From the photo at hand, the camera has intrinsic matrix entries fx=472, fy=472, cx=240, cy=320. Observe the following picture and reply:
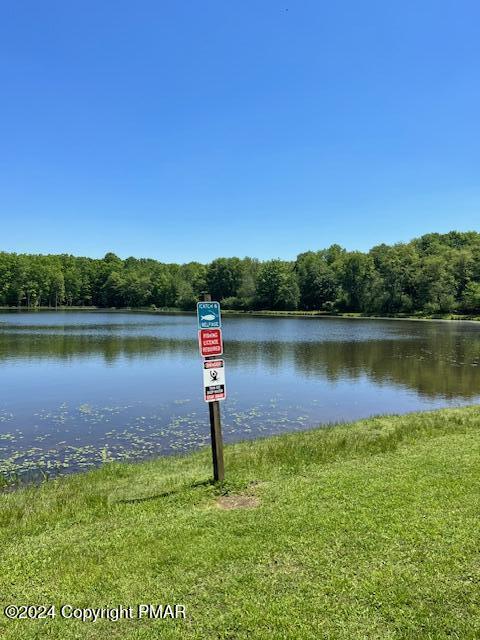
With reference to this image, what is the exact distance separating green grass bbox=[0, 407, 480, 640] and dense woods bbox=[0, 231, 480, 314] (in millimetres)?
90057

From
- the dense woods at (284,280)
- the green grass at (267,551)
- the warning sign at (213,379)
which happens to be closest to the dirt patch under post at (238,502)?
the green grass at (267,551)

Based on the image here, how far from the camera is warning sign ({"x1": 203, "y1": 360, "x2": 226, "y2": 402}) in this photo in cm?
721

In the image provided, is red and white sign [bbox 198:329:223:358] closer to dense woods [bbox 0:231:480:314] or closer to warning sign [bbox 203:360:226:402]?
warning sign [bbox 203:360:226:402]

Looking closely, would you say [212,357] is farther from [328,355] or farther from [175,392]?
[328,355]

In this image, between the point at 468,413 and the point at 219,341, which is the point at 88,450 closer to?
the point at 219,341

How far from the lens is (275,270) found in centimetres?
12756

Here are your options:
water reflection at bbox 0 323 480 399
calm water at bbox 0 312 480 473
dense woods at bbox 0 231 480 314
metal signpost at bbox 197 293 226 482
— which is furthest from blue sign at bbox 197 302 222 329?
dense woods at bbox 0 231 480 314

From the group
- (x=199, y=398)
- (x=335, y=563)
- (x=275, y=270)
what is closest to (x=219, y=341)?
(x=335, y=563)

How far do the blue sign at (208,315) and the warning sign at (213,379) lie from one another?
1.84 feet

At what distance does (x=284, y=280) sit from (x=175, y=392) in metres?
107

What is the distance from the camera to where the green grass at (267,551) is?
12.9 feet

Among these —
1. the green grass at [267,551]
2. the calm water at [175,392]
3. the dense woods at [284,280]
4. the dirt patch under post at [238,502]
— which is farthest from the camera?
the dense woods at [284,280]

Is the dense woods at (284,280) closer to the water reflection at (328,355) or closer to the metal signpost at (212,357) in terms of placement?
the water reflection at (328,355)

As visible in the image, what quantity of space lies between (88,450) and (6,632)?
8808 mm
